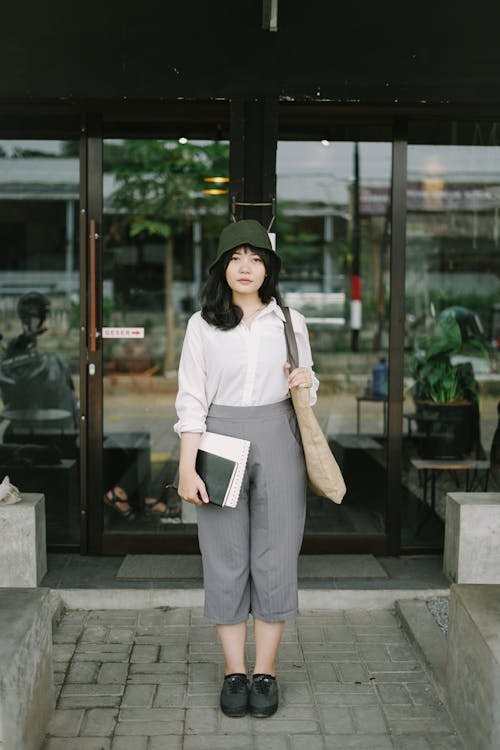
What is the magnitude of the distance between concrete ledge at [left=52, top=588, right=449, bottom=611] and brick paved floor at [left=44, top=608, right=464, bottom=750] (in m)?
0.05

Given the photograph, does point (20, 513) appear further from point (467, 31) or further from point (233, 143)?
point (467, 31)

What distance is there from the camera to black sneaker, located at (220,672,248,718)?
10.6 feet

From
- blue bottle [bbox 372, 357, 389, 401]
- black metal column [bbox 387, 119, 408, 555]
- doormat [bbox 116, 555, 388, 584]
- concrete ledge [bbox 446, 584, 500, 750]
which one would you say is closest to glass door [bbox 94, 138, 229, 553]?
doormat [bbox 116, 555, 388, 584]

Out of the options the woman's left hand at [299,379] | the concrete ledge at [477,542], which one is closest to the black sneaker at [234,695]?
the woman's left hand at [299,379]

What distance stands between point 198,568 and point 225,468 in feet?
5.40

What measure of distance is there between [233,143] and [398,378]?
156 centimetres

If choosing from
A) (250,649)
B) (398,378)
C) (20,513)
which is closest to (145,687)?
(250,649)

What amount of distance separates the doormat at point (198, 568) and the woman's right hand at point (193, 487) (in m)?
1.44

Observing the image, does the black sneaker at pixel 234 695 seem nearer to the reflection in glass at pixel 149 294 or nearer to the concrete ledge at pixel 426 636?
the concrete ledge at pixel 426 636

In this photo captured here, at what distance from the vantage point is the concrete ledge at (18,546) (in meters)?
4.20

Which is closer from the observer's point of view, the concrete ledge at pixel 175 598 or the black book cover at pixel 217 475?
the black book cover at pixel 217 475

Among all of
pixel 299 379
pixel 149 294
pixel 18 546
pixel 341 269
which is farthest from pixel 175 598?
pixel 341 269

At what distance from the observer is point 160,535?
491 centimetres

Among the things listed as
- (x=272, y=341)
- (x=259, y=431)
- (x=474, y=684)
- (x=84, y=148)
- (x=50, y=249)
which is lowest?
(x=474, y=684)
